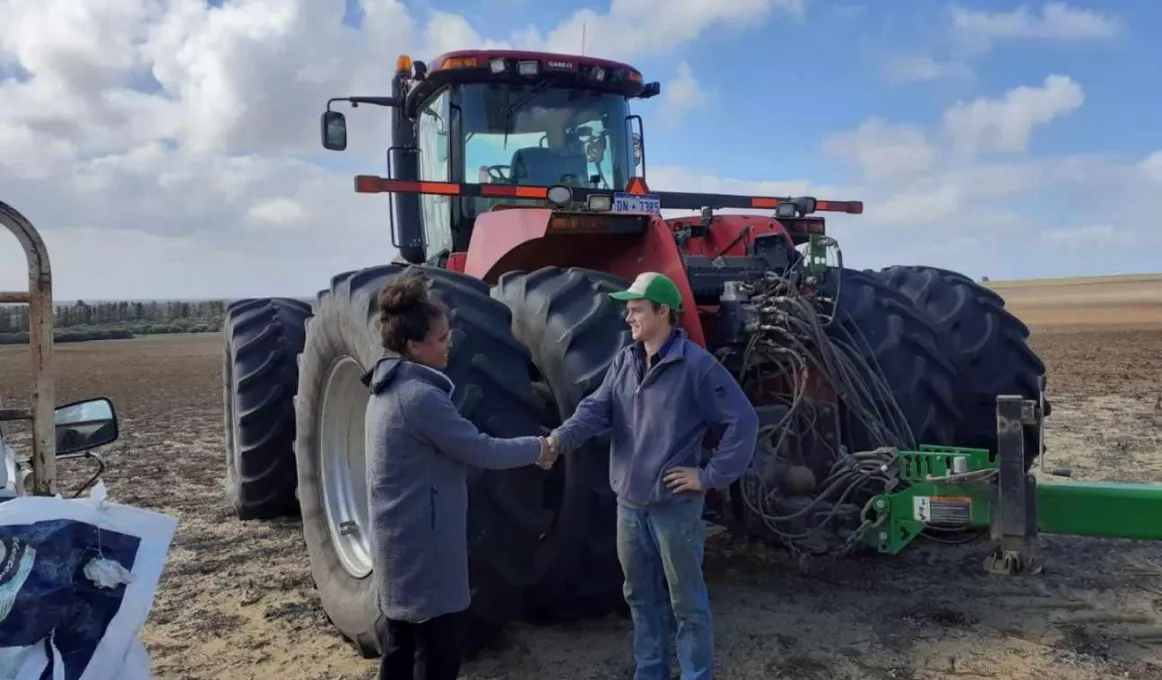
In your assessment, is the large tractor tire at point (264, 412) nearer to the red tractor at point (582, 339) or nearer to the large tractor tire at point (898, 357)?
the red tractor at point (582, 339)

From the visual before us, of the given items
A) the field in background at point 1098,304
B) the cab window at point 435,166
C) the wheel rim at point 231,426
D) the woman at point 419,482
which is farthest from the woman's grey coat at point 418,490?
the field in background at point 1098,304

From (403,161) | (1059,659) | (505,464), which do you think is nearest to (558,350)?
(505,464)

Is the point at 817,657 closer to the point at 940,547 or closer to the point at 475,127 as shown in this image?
the point at 940,547

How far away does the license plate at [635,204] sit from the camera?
463cm

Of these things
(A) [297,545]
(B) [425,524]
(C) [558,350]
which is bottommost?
(A) [297,545]

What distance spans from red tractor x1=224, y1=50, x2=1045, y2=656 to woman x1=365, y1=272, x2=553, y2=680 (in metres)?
0.64

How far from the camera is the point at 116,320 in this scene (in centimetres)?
4412

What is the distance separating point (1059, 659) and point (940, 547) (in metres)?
1.56

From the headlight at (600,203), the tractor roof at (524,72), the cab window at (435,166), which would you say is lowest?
the headlight at (600,203)

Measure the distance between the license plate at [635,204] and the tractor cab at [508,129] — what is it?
2.92 feet

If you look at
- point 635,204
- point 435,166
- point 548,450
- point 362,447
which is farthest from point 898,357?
point 435,166

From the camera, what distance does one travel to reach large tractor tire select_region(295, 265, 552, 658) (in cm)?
361

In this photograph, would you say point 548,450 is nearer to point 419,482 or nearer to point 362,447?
point 419,482

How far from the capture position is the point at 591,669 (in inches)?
152
